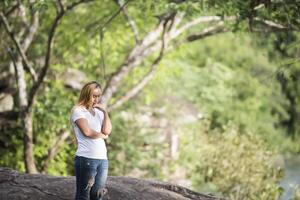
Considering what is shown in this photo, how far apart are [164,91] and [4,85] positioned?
22.8 ft

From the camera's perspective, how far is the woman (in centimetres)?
673

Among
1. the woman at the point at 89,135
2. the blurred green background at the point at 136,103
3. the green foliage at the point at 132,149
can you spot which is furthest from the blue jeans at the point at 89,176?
the green foliage at the point at 132,149

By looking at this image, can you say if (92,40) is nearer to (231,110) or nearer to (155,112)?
(155,112)

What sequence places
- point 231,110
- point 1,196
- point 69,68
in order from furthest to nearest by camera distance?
point 231,110
point 69,68
point 1,196

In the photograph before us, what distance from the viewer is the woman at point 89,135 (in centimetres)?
673

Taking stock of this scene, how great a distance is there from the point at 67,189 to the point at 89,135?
156cm

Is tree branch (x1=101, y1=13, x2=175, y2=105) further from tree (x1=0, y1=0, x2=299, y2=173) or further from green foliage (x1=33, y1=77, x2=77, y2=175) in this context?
green foliage (x1=33, y1=77, x2=77, y2=175)

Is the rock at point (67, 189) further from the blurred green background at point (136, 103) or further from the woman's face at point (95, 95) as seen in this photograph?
the blurred green background at point (136, 103)

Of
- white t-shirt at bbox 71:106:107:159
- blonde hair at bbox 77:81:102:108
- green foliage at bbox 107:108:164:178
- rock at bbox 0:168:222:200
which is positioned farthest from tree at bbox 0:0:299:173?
white t-shirt at bbox 71:106:107:159

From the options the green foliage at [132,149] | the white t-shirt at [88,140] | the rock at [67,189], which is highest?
the white t-shirt at [88,140]

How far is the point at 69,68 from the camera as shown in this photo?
1764 centimetres

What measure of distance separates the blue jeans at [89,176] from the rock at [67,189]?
2.95 feet

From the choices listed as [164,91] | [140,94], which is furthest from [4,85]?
[164,91]

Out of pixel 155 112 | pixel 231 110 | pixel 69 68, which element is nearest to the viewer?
pixel 69 68
